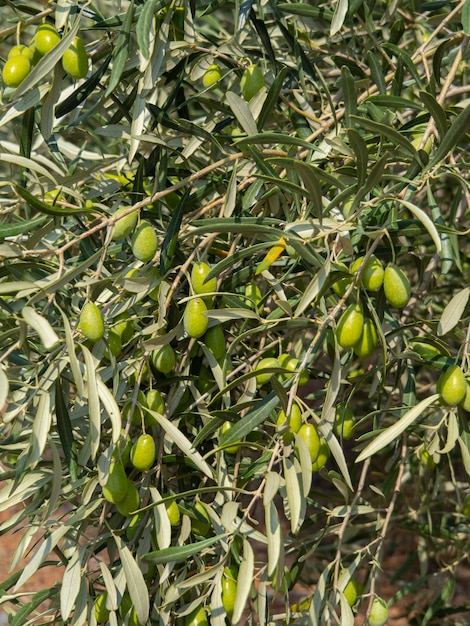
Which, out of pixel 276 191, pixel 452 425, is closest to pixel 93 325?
pixel 276 191

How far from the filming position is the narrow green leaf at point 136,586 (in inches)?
44.9

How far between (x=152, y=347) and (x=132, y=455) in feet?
0.56

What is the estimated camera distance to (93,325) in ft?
3.34

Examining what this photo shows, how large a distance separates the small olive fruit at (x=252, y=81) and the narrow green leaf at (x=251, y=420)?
0.52 m

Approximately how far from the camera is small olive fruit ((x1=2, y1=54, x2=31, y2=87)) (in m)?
1.10

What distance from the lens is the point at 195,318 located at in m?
1.14

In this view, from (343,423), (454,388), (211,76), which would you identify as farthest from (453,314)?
(211,76)

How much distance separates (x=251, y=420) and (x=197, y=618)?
0.36m

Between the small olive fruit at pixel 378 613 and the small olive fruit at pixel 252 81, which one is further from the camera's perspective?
the small olive fruit at pixel 378 613

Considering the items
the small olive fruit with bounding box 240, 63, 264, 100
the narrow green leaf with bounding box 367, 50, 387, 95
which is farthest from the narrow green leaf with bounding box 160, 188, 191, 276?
the narrow green leaf with bounding box 367, 50, 387, 95

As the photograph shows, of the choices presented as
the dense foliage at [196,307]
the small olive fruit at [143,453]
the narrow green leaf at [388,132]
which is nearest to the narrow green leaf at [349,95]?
the dense foliage at [196,307]

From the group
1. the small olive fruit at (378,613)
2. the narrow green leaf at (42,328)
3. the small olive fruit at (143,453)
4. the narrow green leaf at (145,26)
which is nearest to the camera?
the narrow green leaf at (42,328)

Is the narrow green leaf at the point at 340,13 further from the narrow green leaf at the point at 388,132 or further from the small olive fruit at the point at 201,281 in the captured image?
the small olive fruit at the point at 201,281

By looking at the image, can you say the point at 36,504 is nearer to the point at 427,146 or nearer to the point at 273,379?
the point at 273,379
